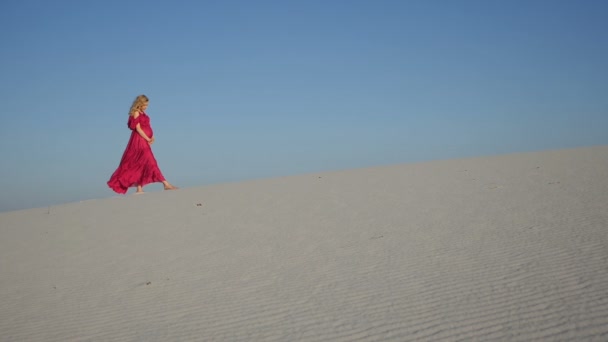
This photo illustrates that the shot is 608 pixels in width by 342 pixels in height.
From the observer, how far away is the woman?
28.7 ft

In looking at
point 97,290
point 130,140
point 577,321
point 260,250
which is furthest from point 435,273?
point 130,140

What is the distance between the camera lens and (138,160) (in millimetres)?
8867

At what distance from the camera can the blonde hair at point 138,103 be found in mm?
8664

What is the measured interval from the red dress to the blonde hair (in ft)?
0.38

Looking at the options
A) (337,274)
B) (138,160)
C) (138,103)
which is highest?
(138,103)

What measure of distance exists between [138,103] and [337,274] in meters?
7.37

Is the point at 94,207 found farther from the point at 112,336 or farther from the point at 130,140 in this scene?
the point at 112,336

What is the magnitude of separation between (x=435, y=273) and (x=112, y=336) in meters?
1.43

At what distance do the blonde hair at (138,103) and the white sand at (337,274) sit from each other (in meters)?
4.34

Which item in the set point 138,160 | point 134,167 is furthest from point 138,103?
point 134,167

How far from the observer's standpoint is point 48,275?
9.89ft

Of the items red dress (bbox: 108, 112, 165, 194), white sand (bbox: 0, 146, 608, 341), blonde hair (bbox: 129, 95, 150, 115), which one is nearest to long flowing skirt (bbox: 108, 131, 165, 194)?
red dress (bbox: 108, 112, 165, 194)

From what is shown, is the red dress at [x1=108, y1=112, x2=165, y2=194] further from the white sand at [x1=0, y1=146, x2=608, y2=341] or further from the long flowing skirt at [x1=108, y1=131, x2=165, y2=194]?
the white sand at [x1=0, y1=146, x2=608, y2=341]

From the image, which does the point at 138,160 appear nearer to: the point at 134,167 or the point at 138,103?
the point at 134,167
